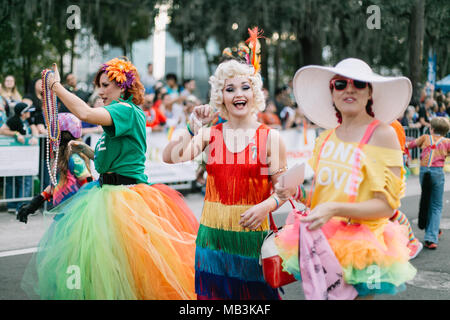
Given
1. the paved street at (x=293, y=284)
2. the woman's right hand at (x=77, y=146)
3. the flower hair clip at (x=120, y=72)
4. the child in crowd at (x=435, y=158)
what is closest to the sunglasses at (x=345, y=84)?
the flower hair clip at (x=120, y=72)

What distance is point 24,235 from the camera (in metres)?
8.05

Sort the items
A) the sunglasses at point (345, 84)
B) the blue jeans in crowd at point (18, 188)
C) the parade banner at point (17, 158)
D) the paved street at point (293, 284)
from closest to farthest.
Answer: the sunglasses at point (345, 84) → the paved street at point (293, 284) → the parade banner at point (17, 158) → the blue jeans in crowd at point (18, 188)

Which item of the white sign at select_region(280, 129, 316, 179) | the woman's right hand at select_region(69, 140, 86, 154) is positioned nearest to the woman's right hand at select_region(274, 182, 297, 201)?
the woman's right hand at select_region(69, 140, 86, 154)

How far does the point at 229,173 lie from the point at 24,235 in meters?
5.04

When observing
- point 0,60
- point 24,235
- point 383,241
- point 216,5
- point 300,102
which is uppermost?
point 216,5

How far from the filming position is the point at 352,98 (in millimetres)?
3289

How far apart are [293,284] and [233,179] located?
2.33 metres

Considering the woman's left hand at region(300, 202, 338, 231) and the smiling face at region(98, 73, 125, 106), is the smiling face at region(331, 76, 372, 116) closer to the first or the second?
the woman's left hand at region(300, 202, 338, 231)

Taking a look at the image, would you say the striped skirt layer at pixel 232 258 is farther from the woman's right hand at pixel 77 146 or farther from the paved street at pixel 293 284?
the woman's right hand at pixel 77 146

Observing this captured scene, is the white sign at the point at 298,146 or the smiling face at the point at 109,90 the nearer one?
the smiling face at the point at 109,90

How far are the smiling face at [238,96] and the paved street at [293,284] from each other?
2156 millimetres

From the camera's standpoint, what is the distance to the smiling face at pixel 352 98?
3283mm
